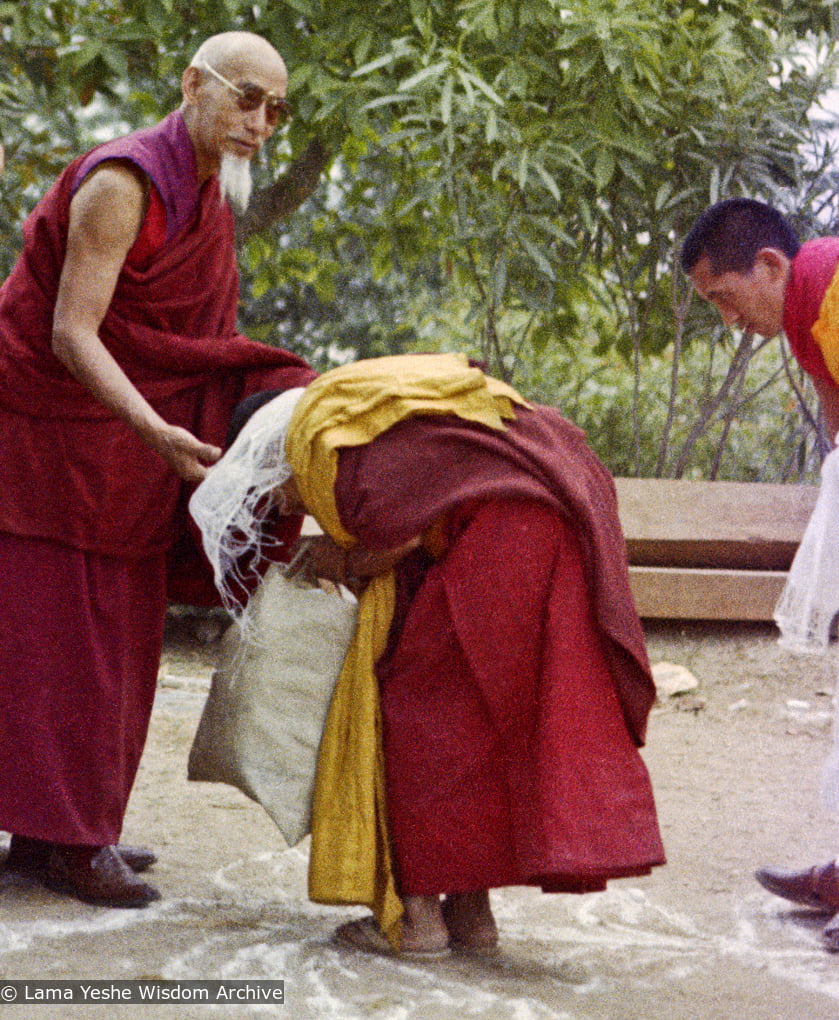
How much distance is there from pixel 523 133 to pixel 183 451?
2695mm

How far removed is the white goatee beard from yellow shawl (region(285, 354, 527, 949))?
2.00ft

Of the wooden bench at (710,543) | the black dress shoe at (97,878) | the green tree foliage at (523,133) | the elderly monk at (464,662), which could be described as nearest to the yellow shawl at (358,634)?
the elderly monk at (464,662)

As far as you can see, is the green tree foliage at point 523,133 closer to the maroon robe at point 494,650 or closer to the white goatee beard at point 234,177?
the white goatee beard at point 234,177

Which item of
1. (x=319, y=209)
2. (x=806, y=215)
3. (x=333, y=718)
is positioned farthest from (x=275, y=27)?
(x=333, y=718)

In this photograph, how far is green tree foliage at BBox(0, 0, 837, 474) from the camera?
462cm

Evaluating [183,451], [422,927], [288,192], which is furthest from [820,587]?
[288,192]

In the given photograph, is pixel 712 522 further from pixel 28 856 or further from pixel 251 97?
pixel 28 856

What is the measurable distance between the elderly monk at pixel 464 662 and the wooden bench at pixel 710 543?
2.92 metres

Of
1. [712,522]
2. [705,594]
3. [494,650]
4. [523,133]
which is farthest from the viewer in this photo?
[712,522]

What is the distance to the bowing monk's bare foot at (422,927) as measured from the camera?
2592mm

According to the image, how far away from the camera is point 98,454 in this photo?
116 inches

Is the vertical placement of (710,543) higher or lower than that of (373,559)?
lower

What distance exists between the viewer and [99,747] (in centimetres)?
296

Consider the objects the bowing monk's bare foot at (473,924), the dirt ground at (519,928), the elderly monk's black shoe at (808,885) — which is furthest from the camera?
the elderly monk's black shoe at (808,885)
